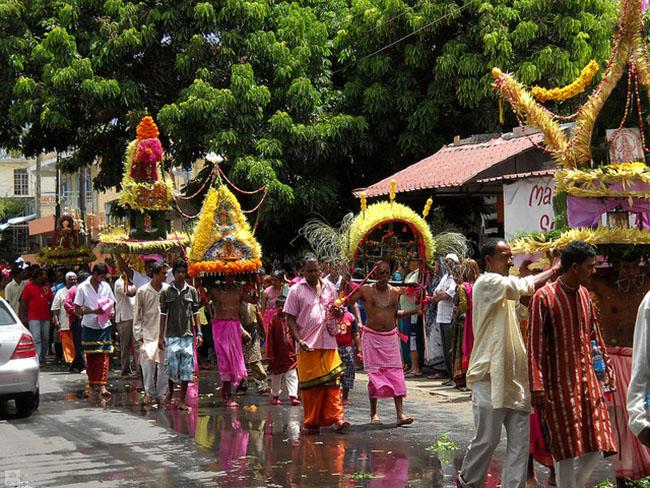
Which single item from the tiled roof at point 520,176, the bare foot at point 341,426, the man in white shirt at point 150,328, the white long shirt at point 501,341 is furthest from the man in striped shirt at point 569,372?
the man in white shirt at point 150,328

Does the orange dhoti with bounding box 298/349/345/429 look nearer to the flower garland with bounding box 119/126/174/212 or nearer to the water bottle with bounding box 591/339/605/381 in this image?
the water bottle with bounding box 591/339/605/381

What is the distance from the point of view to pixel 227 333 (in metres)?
13.8

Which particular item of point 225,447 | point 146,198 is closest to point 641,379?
point 225,447

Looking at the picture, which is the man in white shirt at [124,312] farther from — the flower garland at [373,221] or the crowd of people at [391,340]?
the flower garland at [373,221]

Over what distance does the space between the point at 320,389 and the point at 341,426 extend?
43 centimetres

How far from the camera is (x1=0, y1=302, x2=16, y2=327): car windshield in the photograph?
12878 mm

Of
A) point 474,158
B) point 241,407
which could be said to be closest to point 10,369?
point 241,407

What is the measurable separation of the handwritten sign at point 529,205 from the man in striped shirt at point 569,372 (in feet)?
25.2

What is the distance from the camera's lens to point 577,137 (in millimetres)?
8367

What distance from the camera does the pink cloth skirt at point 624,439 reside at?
750cm

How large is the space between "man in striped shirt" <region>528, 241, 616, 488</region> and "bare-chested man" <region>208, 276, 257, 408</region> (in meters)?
7.52

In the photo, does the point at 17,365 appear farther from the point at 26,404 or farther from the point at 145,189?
the point at 145,189

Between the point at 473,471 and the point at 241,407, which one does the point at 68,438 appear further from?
the point at 473,471

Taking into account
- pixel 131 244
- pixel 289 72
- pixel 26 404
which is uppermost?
pixel 289 72
